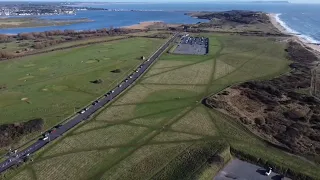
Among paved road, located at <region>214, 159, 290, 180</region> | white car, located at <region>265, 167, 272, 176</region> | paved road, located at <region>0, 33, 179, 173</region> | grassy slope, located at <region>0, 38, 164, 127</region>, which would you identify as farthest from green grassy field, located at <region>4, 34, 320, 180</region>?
grassy slope, located at <region>0, 38, 164, 127</region>

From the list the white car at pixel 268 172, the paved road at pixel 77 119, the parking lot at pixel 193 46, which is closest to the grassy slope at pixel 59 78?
the paved road at pixel 77 119

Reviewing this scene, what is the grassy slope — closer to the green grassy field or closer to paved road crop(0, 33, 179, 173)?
paved road crop(0, 33, 179, 173)

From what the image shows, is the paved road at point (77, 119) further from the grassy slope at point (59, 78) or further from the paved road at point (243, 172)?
the paved road at point (243, 172)

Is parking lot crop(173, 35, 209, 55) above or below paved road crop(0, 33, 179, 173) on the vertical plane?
above

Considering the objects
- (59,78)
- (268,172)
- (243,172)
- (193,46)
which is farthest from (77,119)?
(193,46)

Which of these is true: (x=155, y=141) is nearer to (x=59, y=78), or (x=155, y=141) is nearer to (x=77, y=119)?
(x=77, y=119)

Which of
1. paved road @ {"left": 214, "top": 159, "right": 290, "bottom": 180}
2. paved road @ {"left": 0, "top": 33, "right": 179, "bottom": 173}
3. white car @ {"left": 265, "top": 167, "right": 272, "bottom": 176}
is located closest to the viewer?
paved road @ {"left": 214, "top": 159, "right": 290, "bottom": 180}

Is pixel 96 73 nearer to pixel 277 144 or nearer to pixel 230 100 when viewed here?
pixel 230 100
